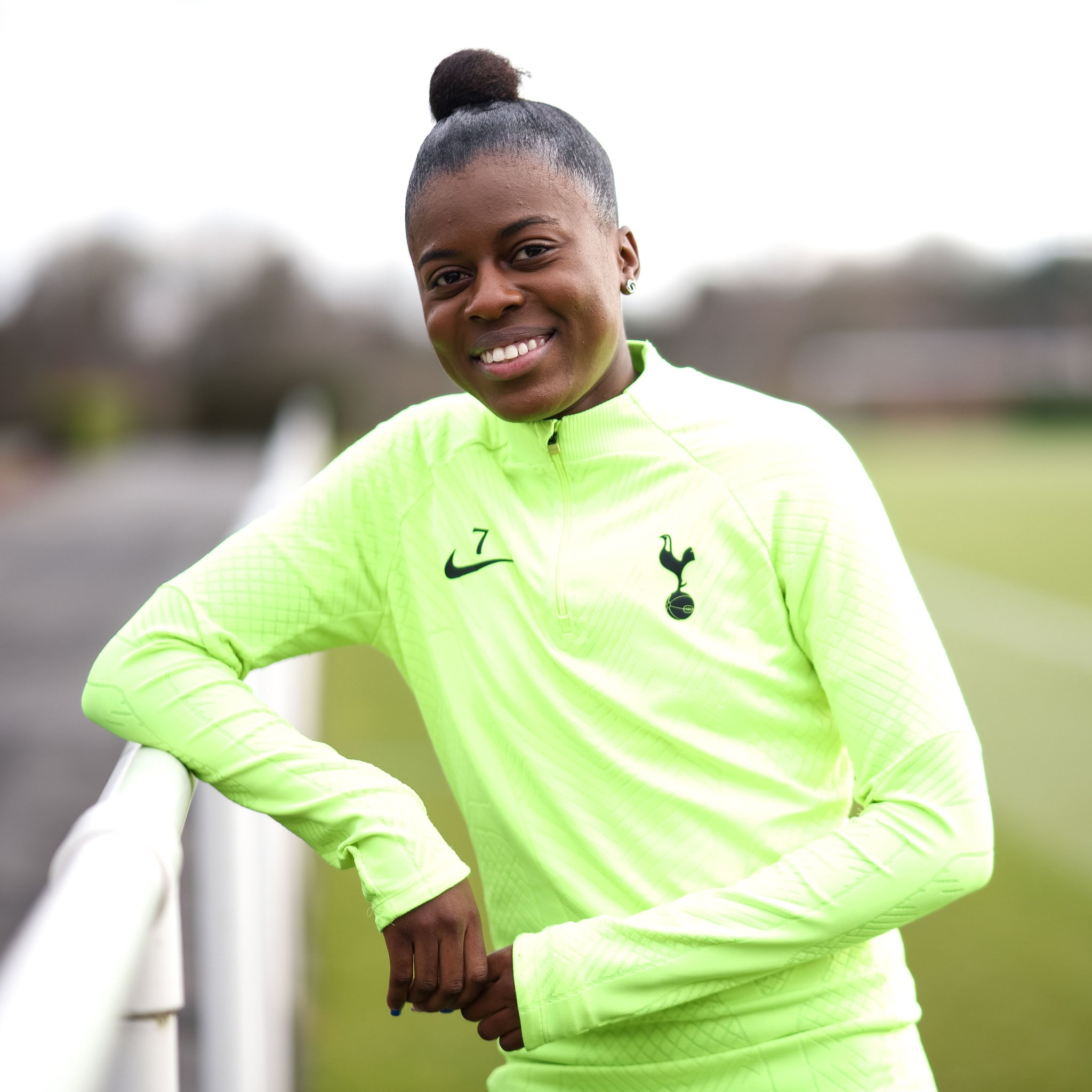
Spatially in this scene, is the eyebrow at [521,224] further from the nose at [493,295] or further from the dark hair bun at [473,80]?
the dark hair bun at [473,80]

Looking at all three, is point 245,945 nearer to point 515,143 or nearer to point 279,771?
point 279,771

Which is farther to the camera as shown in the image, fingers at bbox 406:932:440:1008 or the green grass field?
the green grass field

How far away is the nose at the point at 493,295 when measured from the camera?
1.61 meters

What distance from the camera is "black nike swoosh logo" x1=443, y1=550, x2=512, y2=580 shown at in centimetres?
171

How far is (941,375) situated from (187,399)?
30.3 m

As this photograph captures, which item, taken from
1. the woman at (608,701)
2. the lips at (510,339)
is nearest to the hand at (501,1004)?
the woman at (608,701)

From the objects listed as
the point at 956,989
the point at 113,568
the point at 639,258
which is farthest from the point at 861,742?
the point at 113,568

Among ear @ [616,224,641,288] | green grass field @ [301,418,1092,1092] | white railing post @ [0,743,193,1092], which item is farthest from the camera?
green grass field @ [301,418,1092,1092]

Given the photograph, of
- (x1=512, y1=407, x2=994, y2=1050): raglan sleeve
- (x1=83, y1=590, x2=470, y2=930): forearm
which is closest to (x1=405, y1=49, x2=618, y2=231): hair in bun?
(x1=512, y1=407, x2=994, y2=1050): raglan sleeve

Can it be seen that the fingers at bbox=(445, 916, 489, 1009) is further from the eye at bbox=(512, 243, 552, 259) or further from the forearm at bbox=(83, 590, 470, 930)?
the eye at bbox=(512, 243, 552, 259)

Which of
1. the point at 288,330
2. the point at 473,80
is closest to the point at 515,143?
the point at 473,80

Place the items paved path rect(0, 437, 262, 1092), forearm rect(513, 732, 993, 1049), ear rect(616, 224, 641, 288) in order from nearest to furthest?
1. forearm rect(513, 732, 993, 1049)
2. ear rect(616, 224, 641, 288)
3. paved path rect(0, 437, 262, 1092)

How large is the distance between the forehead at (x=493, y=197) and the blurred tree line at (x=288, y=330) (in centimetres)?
3143

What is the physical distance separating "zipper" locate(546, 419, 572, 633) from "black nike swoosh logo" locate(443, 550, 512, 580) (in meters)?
0.08
